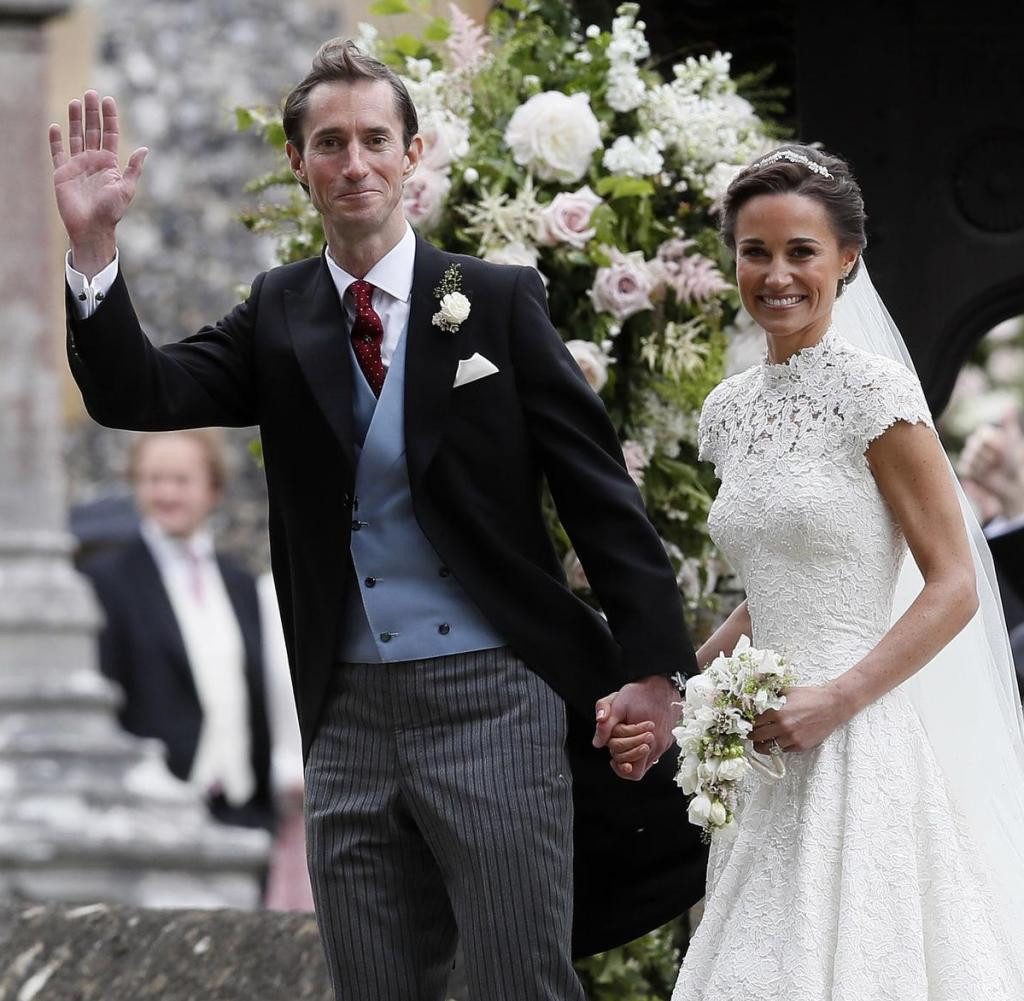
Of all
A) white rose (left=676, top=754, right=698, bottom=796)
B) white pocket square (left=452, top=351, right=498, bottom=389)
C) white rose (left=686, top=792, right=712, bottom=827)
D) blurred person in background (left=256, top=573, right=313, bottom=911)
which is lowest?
blurred person in background (left=256, top=573, right=313, bottom=911)

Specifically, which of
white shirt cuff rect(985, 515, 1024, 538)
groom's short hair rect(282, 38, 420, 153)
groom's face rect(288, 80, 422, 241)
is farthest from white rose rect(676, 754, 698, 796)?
white shirt cuff rect(985, 515, 1024, 538)

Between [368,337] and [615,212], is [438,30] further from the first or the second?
[368,337]

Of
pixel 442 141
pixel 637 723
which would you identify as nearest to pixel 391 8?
pixel 442 141

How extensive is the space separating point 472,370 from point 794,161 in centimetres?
62

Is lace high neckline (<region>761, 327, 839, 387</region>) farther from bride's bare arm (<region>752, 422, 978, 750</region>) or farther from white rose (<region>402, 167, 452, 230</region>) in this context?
white rose (<region>402, 167, 452, 230</region>)

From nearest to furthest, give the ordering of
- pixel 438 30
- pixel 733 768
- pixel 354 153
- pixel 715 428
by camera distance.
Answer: pixel 733 768 < pixel 354 153 < pixel 715 428 < pixel 438 30

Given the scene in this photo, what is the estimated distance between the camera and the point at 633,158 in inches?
217

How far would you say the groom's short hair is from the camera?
411 cm

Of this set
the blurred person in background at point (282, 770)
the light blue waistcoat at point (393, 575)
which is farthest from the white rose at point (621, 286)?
the blurred person in background at point (282, 770)

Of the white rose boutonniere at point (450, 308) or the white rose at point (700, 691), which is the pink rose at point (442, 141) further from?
the white rose at point (700, 691)

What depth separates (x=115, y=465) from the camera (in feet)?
37.1

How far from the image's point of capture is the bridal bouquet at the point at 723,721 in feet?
12.9

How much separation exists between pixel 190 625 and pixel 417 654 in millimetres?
5440

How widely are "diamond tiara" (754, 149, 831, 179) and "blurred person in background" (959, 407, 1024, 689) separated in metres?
3.80
